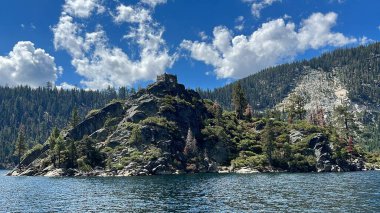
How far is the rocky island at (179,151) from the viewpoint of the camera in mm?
162000

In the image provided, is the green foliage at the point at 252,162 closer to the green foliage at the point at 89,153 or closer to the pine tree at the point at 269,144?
A: the pine tree at the point at 269,144

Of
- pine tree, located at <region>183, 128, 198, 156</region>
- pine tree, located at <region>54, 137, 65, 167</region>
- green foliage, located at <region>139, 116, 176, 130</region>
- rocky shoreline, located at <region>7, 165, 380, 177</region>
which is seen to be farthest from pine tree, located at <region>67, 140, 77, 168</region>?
pine tree, located at <region>183, 128, 198, 156</region>

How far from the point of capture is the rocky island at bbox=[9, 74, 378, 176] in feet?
531

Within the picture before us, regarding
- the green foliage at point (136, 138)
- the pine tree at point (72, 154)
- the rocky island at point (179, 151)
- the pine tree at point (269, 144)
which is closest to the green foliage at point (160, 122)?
the rocky island at point (179, 151)

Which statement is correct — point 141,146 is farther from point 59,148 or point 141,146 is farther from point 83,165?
point 59,148

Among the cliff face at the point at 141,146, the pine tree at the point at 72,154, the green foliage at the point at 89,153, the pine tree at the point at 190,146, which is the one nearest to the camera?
the cliff face at the point at 141,146

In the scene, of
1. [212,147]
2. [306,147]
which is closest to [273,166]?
[306,147]

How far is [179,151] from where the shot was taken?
175 meters

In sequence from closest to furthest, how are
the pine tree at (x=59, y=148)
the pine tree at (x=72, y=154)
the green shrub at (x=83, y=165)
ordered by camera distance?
the green shrub at (x=83, y=165), the pine tree at (x=59, y=148), the pine tree at (x=72, y=154)

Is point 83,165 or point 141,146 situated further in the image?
A: point 141,146

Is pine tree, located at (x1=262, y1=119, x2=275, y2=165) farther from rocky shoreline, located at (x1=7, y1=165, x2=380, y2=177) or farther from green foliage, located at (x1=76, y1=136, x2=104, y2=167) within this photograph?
green foliage, located at (x1=76, y1=136, x2=104, y2=167)

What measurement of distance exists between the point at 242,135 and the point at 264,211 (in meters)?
148

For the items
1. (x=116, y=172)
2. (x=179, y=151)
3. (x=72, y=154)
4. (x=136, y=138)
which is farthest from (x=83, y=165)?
(x=179, y=151)

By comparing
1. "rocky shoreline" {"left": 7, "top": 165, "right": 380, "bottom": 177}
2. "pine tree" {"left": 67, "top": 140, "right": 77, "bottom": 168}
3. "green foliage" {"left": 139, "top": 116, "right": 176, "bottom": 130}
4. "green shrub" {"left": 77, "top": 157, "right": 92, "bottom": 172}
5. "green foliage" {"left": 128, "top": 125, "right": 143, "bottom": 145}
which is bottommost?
"rocky shoreline" {"left": 7, "top": 165, "right": 380, "bottom": 177}
